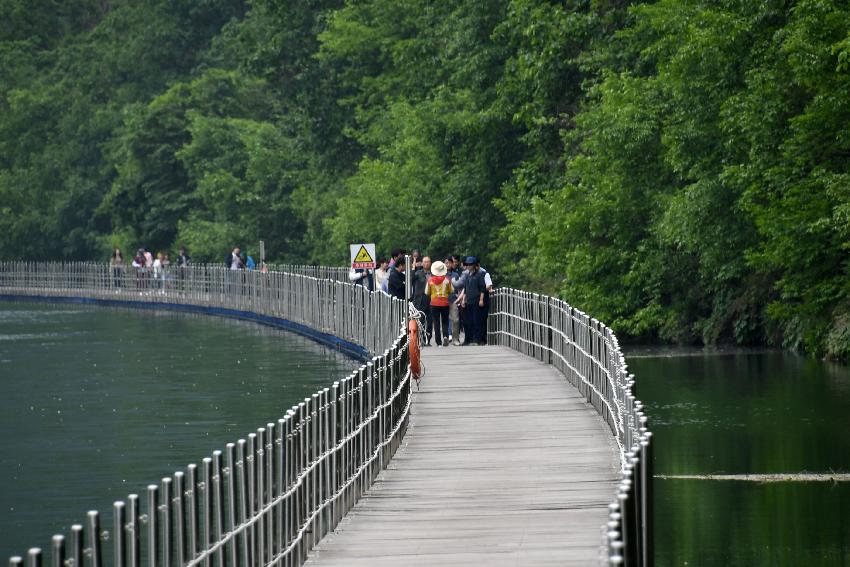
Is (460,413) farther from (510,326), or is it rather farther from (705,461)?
(510,326)

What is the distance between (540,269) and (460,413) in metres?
21.7

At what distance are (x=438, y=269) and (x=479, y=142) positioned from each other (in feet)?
69.7

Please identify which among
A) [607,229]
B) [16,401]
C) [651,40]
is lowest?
[16,401]

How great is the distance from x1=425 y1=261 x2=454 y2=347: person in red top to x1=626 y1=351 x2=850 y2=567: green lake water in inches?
151

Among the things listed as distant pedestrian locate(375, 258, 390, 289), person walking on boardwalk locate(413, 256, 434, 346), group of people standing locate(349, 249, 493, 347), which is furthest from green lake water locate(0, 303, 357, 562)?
group of people standing locate(349, 249, 493, 347)

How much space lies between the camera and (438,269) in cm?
3638

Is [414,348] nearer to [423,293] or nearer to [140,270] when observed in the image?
[423,293]

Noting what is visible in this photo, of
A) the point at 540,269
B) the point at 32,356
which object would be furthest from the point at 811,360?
the point at 32,356

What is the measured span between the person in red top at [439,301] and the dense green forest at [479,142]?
5.09 meters

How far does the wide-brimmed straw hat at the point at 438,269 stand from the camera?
119 feet

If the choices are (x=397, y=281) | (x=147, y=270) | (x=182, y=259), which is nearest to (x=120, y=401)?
(x=397, y=281)

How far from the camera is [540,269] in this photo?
46.4 meters

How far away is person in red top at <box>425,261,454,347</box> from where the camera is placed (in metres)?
37.3

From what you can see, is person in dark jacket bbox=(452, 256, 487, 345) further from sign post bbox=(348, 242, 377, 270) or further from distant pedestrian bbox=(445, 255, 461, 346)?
sign post bbox=(348, 242, 377, 270)
